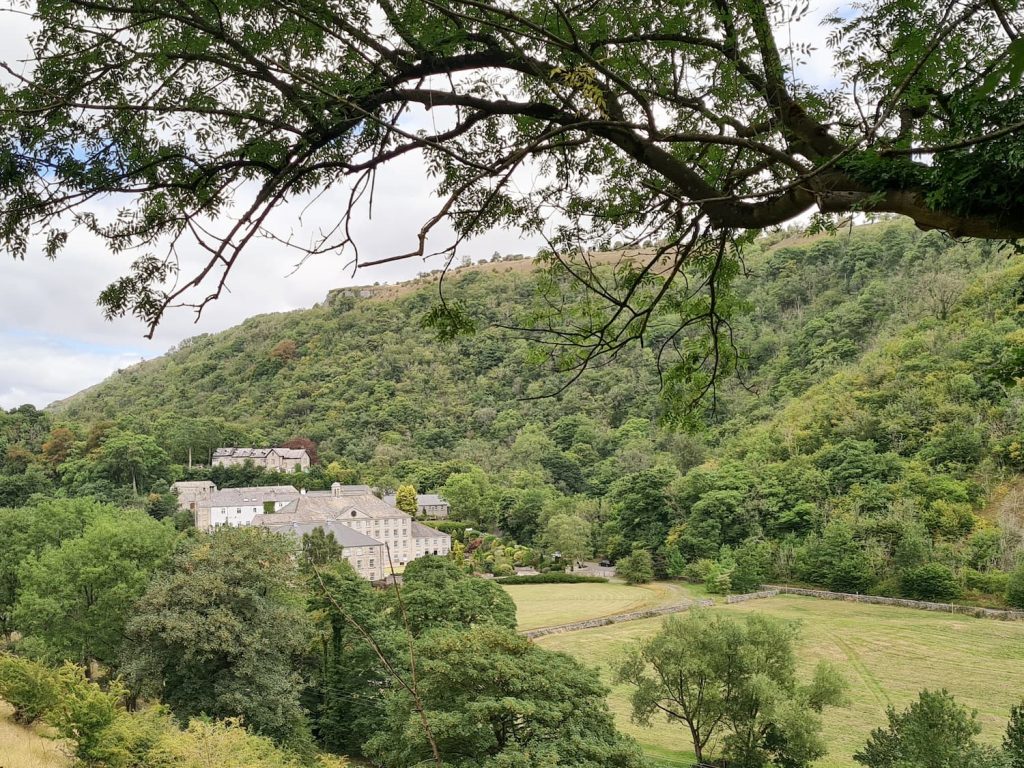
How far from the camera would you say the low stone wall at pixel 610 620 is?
24500 mm

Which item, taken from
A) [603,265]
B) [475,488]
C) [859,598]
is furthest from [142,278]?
[475,488]

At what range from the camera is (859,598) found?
2872 cm

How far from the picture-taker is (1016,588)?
24.9 m

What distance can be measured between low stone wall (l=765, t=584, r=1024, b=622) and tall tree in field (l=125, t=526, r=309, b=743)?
23729 mm

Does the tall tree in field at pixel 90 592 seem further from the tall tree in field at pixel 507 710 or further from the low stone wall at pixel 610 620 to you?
the low stone wall at pixel 610 620

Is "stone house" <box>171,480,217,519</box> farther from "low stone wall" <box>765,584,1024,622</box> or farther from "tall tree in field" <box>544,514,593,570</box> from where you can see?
"low stone wall" <box>765,584,1024,622</box>

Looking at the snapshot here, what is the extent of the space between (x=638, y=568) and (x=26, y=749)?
2866 centimetres

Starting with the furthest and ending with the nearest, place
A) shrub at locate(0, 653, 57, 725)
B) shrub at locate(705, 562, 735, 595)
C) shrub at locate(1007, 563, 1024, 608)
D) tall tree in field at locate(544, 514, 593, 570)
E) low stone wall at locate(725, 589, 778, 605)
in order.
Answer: tall tree in field at locate(544, 514, 593, 570) → shrub at locate(705, 562, 735, 595) → low stone wall at locate(725, 589, 778, 605) → shrub at locate(1007, 563, 1024, 608) → shrub at locate(0, 653, 57, 725)

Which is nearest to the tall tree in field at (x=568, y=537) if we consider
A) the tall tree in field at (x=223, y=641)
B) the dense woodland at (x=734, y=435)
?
the dense woodland at (x=734, y=435)

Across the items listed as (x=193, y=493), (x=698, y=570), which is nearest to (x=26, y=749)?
(x=698, y=570)

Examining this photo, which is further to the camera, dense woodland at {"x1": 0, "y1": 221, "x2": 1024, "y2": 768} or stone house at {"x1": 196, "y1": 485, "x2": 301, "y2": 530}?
stone house at {"x1": 196, "y1": 485, "x2": 301, "y2": 530}

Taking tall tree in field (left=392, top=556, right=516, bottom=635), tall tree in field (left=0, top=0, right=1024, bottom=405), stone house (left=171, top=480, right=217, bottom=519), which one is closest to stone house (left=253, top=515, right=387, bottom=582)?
stone house (left=171, top=480, right=217, bottom=519)

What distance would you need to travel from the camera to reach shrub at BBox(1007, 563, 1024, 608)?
81.3ft

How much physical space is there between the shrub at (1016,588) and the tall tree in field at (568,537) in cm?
2003
